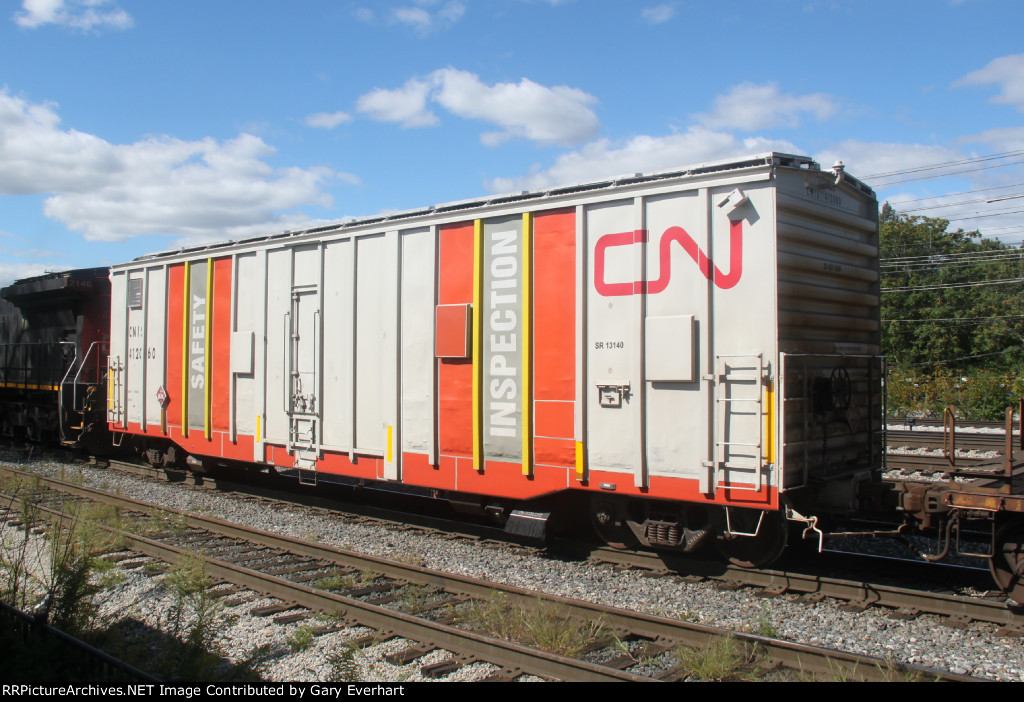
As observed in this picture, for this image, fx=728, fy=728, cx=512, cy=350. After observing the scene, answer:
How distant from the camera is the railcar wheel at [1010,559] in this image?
5711mm

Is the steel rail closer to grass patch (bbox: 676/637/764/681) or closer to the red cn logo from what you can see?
grass patch (bbox: 676/637/764/681)

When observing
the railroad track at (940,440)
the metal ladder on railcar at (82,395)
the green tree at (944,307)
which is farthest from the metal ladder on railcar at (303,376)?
the green tree at (944,307)

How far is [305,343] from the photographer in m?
9.77

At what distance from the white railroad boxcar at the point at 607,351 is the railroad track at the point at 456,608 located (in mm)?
1304

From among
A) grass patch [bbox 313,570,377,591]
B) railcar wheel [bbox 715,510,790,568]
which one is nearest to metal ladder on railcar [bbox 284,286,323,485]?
grass patch [bbox 313,570,377,591]

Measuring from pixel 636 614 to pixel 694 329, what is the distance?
2.50 m

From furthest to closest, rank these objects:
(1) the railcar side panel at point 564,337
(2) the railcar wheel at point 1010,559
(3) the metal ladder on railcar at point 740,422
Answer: (1) the railcar side panel at point 564,337 < (3) the metal ladder on railcar at point 740,422 < (2) the railcar wheel at point 1010,559

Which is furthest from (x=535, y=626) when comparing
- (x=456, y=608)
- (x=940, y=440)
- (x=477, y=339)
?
(x=940, y=440)

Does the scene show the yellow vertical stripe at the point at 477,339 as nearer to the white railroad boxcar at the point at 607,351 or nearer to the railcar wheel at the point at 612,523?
the white railroad boxcar at the point at 607,351

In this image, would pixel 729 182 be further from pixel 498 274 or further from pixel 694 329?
pixel 498 274

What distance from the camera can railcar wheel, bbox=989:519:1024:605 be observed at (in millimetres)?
5711

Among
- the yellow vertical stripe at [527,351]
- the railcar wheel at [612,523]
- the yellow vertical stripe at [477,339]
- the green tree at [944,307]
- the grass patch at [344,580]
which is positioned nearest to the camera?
the grass patch at [344,580]

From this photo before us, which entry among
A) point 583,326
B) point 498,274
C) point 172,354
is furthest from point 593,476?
point 172,354

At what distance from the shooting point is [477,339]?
314 inches
